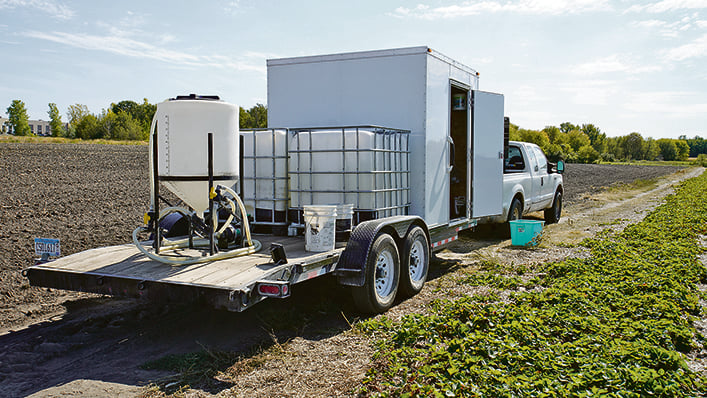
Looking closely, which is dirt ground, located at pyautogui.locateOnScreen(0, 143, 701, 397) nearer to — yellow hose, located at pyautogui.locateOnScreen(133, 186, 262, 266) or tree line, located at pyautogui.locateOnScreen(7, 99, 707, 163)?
yellow hose, located at pyautogui.locateOnScreen(133, 186, 262, 266)

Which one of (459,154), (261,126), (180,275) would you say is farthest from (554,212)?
(261,126)

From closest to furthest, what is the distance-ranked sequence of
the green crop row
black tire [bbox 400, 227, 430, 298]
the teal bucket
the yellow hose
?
the green crop row, the yellow hose, black tire [bbox 400, 227, 430, 298], the teal bucket

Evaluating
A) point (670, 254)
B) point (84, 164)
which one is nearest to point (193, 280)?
point (670, 254)

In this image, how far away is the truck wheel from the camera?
5.79 metres

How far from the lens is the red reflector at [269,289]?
4527 millimetres

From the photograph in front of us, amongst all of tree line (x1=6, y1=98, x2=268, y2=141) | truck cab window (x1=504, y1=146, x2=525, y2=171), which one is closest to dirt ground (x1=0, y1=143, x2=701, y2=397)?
truck cab window (x1=504, y1=146, x2=525, y2=171)

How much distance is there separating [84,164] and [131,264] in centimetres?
2117

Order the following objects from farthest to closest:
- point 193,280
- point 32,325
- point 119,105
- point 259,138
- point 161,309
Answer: point 119,105 → point 259,138 → point 161,309 → point 32,325 → point 193,280

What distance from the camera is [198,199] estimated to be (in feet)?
18.3

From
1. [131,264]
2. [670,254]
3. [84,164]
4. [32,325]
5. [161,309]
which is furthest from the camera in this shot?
[84,164]

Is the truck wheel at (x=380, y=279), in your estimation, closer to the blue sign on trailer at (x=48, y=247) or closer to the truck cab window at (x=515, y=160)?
the blue sign on trailer at (x=48, y=247)

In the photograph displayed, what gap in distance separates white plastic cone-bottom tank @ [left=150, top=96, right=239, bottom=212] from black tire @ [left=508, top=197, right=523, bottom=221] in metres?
7.49

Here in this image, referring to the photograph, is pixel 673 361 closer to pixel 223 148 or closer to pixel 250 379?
pixel 250 379

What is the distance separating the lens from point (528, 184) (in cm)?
1215
